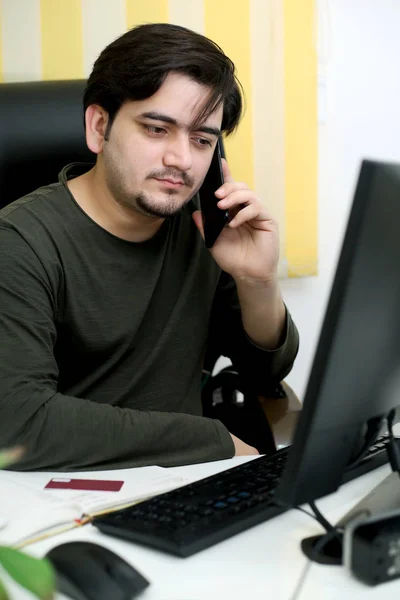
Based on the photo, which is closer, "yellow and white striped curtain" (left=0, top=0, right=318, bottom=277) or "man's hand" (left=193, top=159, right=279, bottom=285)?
"man's hand" (left=193, top=159, right=279, bottom=285)

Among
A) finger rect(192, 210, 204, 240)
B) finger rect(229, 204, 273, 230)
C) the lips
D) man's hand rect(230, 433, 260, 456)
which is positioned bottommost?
man's hand rect(230, 433, 260, 456)

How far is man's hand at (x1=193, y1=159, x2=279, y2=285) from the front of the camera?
1355mm

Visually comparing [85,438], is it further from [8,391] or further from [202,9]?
[202,9]

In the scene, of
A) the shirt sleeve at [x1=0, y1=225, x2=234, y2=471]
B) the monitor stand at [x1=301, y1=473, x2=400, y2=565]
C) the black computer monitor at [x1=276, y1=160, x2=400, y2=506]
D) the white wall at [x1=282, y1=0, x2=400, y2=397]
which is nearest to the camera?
the black computer monitor at [x1=276, y1=160, x2=400, y2=506]

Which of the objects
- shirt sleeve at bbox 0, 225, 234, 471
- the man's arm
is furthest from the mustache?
shirt sleeve at bbox 0, 225, 234, 471

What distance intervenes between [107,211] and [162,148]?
0.17 m

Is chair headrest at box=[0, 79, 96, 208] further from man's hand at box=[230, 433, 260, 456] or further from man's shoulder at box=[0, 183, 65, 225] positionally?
man's hand at box=[230, 433, 260, 456]

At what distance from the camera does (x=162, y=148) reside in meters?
1.33

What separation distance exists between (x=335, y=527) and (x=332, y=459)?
75 millimetres

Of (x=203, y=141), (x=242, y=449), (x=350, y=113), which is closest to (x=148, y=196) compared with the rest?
(x=203, y=141)

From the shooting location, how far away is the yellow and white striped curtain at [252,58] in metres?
1.96

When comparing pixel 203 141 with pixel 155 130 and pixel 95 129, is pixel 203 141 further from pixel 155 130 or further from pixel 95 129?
pixel 95 129

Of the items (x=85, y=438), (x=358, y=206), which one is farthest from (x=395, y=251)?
(x=85, y=438)

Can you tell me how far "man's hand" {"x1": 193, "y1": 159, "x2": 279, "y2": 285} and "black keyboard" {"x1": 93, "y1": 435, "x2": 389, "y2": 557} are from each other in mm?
572
